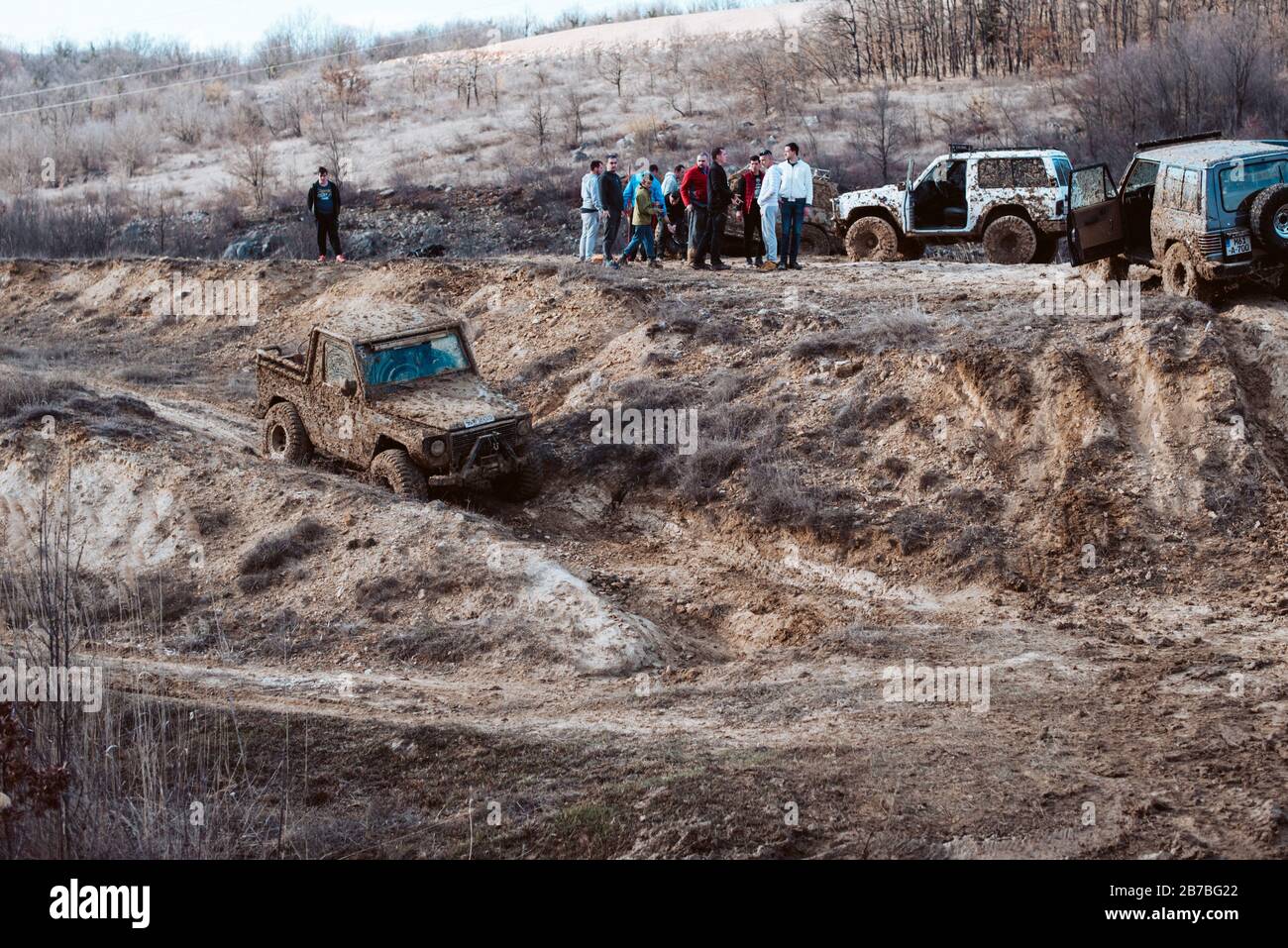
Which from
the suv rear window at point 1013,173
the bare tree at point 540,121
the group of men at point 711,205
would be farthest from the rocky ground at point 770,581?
the bare tree at point 540,121

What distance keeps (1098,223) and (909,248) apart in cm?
582

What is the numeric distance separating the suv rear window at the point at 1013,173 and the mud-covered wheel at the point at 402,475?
10824mm

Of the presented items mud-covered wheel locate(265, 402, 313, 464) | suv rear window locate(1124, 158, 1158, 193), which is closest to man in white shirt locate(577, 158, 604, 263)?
mud-covered wheel locate(265, 402, 313, 464)

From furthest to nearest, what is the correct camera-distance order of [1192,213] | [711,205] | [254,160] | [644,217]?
1. [254,160]
2. [644,217]
3. [711,205]
4. [1192,213]

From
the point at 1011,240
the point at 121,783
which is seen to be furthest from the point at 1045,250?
Answer: the point at 121,783

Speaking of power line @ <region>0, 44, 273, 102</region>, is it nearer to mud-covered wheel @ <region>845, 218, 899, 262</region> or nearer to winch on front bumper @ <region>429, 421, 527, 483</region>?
mud-covered wheel @ <region>845, 218, 899, 262</region>

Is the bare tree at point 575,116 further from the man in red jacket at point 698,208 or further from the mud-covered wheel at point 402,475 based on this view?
the mud-covered wheel at point 402,475

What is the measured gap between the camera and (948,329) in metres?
13.8

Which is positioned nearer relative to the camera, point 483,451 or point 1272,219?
point 483,451

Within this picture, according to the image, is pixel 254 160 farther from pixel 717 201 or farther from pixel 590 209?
pixel 717 201

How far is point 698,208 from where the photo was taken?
61.4 feet

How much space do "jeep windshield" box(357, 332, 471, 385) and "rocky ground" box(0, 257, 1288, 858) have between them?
3.83 feet

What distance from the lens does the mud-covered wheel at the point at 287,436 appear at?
1391cm
